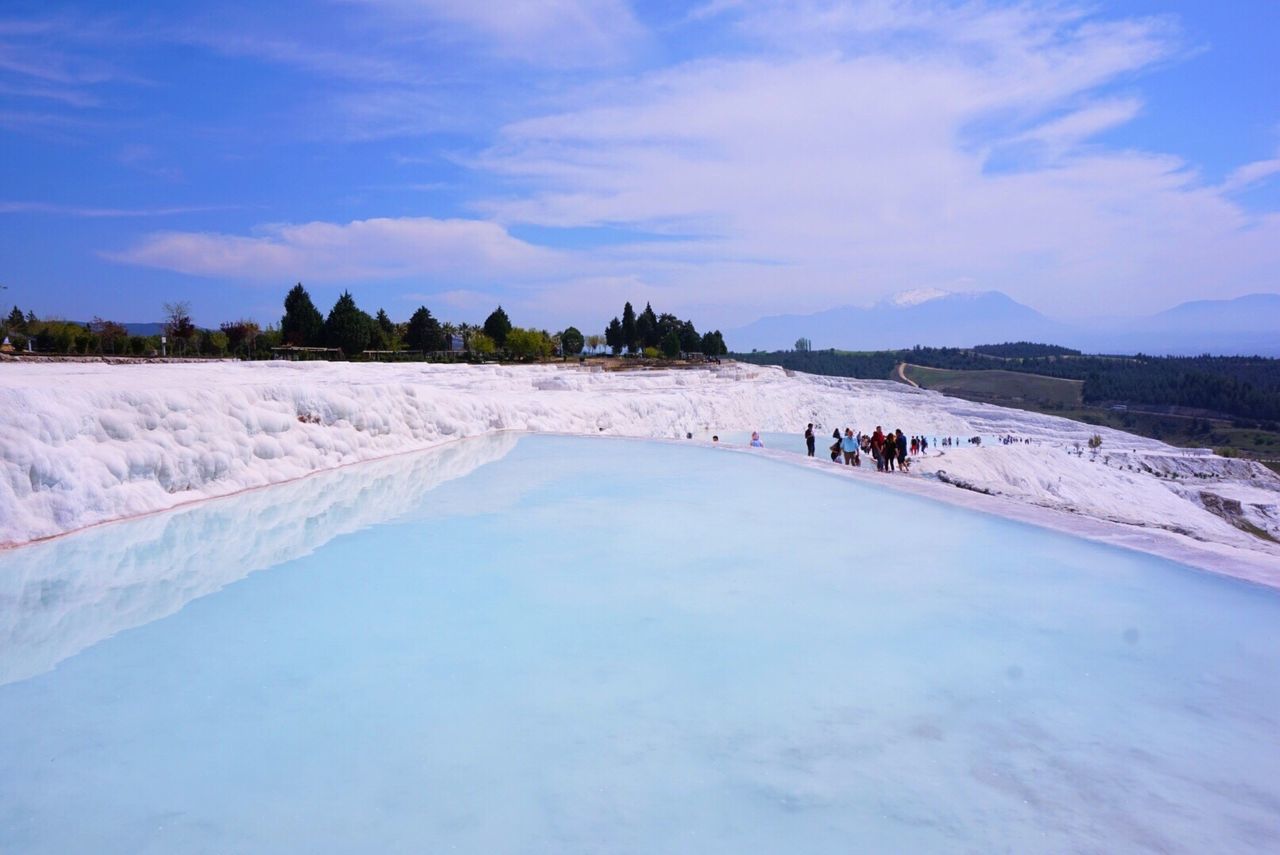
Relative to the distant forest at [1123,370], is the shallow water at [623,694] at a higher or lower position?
lower

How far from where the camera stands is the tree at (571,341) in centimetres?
6256

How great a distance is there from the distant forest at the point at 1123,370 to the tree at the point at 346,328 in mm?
65491

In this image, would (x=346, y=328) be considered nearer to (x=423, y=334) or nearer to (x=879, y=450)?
(x=423, y=334)

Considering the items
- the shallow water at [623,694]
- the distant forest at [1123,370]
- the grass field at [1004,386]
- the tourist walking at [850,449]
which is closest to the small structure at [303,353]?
the tourist walking at [850,449]

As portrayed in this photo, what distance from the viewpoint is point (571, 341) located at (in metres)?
63.0

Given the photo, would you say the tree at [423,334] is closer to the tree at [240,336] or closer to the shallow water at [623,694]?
the tree at [240,336]

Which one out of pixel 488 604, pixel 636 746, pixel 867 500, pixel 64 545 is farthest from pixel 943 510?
pixel 64 545

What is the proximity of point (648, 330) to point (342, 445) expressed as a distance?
50.9 m

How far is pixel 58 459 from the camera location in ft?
Answer: 23.6

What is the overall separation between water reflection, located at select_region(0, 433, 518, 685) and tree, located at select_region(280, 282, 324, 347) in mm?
31294

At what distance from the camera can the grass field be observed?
7950cm

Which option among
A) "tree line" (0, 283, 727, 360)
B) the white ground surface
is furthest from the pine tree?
the white ground surface

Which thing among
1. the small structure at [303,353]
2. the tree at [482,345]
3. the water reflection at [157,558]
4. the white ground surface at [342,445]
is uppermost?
the tree at [482,345]

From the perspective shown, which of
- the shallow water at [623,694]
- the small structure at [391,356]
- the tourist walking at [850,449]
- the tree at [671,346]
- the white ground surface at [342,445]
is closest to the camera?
the shallow water at [623,694]
